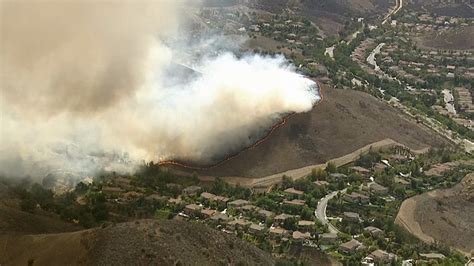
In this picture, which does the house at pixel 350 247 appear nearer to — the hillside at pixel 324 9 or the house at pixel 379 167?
the house at pixel 379 167

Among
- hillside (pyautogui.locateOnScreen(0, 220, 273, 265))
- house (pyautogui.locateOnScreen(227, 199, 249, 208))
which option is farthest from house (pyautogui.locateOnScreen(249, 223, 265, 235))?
hillside (pyautogui.locateOnScreen(0, 220, 273, 265))

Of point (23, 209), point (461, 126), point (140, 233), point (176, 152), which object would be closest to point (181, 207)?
point (176, 152)

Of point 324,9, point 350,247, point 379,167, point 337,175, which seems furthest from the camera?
point 324,9

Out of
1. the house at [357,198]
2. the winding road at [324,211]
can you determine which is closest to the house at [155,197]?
the winding road at [324,211]

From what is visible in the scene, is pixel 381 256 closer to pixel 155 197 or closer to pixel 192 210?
pixel 192 210

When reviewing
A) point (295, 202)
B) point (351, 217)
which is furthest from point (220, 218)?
point (351, 217)

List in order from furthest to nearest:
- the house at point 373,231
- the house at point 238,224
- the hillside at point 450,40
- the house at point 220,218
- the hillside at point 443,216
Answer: the hillside at point 450,40
the hillside at point 443,216
the house at point 220,218
the house at point 373,231
the house at point 238,224

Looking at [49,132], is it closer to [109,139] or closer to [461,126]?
[109,139]
